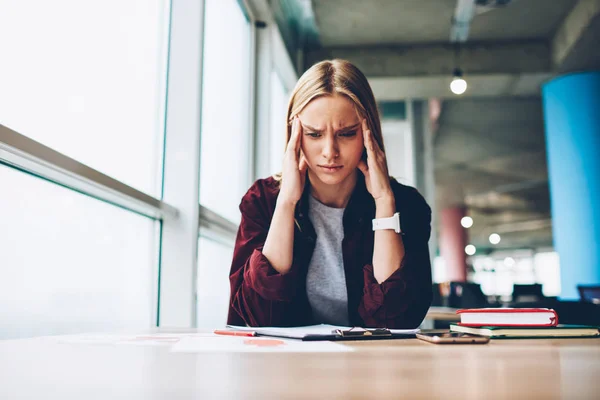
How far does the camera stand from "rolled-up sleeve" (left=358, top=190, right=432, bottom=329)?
4.49ft

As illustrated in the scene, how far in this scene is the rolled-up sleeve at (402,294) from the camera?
1.37 meters

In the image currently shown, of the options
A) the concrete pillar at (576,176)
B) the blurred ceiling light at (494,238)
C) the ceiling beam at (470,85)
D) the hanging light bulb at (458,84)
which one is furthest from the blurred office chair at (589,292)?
the blurred ceiling light at (494,238)

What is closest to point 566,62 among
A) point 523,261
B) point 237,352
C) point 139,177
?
point 139,177

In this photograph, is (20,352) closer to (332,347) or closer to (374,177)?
(332,347)

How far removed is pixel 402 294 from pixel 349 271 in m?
0.20

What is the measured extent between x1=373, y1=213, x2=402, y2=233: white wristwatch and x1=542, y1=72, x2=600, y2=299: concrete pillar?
5.02 meters

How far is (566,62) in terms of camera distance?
583cm

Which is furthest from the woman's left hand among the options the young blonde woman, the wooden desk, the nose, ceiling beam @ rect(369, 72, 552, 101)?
ceiling beam @ rect(369, 72, 552, 101)

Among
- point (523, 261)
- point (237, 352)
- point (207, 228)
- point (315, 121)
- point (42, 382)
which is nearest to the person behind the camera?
point (42, 382)

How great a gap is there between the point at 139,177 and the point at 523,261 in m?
24.7

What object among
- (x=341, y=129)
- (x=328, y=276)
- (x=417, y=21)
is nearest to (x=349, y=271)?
(x=328, y=276)

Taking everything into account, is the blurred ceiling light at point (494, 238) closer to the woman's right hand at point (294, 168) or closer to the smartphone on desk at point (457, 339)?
the woman's right hand at point (294, 168)

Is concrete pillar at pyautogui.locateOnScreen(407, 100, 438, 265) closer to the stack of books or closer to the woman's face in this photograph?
the woman's face

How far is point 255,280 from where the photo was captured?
138 cm
